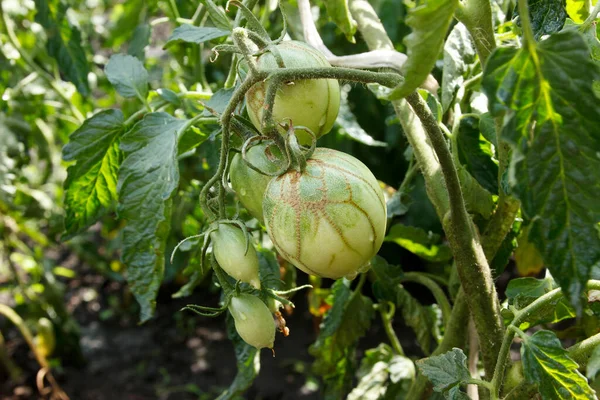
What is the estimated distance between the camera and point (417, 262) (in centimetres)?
210

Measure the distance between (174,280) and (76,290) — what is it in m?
0.62

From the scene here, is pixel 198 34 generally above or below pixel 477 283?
above

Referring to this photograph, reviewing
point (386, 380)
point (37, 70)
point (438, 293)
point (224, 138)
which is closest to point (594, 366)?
point (224, 138)

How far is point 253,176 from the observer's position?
72 cm

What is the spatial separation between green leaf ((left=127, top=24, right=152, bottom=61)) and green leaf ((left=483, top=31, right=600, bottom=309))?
1009 mm

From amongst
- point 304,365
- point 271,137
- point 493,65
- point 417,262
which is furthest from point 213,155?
point 304,365

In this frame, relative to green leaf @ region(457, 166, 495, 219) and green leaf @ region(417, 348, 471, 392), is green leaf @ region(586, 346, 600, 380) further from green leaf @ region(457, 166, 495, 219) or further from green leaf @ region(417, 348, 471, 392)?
green leaf @ region(457, 166, 495, 219)

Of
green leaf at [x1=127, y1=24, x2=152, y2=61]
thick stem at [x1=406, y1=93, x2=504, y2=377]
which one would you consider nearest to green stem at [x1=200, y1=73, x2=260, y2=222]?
thick stem at [x1=406, y1=93, x2=504, y2=377]

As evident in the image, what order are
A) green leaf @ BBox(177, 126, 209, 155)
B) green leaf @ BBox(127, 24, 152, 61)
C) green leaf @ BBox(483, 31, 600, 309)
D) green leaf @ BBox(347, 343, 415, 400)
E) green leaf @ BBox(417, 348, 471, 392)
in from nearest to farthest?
green leaf @ BBox(483, 31, 600, 309), green leaf @ BBox(417, 348, 471, 392), green leaf @ BBox(177, 126, 209, 155), green leaf @ BBox(347, 343, 415, 400), green leaf @ BBox(127, 24, 152, 61)

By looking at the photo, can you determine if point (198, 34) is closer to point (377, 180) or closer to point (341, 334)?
point (377, 180)

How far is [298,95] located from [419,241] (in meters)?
0.57

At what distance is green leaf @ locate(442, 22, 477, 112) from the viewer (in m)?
0.96

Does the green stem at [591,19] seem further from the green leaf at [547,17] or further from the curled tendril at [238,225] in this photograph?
the curled tendril at [238,225]

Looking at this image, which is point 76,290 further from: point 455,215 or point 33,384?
point 455,215
